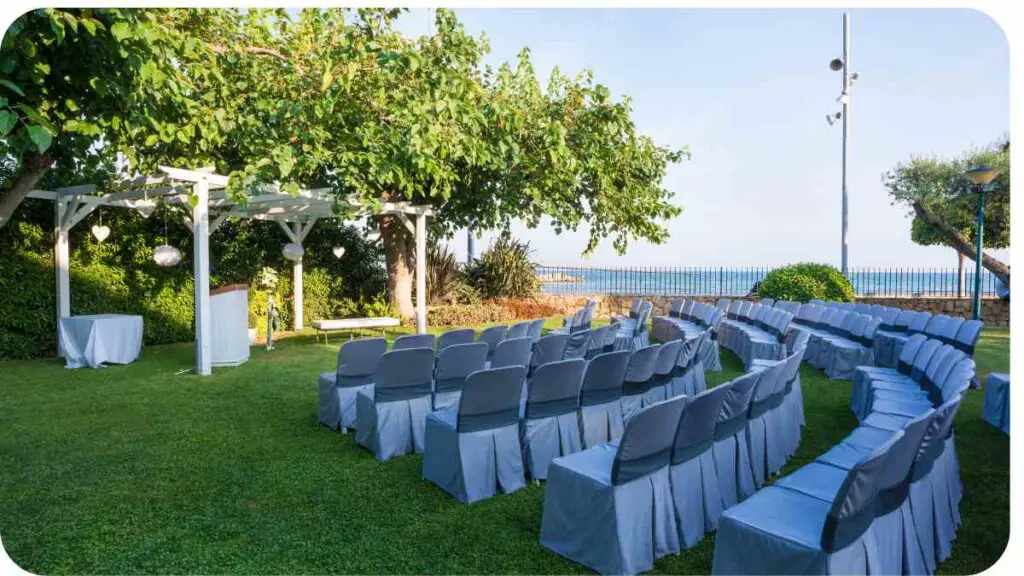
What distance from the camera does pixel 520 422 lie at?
4.12 meters

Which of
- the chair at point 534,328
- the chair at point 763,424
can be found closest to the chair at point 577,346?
the chair at point 534,328

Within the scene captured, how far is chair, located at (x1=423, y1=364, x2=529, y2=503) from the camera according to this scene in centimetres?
373

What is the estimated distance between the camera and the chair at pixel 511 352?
5105 mm

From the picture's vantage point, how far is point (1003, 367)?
8.71m

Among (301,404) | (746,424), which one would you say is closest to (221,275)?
(301,404)

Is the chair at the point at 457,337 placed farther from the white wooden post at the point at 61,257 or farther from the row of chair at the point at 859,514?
the white wooden post at the point at 61,257

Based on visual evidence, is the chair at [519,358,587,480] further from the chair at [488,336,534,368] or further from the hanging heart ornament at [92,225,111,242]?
the hanging heart ornament at [92,225,111,242]

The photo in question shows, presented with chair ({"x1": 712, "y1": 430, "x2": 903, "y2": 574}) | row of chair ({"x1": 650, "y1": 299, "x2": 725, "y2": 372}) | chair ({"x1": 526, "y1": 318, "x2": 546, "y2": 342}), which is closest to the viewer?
chair ({"x1": 712, "y1": 430, "x2": 903, "y2": 574})

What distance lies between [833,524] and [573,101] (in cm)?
1079

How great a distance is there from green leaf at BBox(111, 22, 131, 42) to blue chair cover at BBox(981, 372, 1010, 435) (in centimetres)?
693

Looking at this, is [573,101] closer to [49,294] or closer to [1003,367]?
[1003,367]

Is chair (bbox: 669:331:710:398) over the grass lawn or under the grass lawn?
over

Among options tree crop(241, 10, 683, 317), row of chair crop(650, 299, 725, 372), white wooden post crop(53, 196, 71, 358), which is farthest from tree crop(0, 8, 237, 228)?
white wooden post crop(53, 196, 71, 358)

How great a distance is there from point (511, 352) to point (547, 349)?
0.60m
